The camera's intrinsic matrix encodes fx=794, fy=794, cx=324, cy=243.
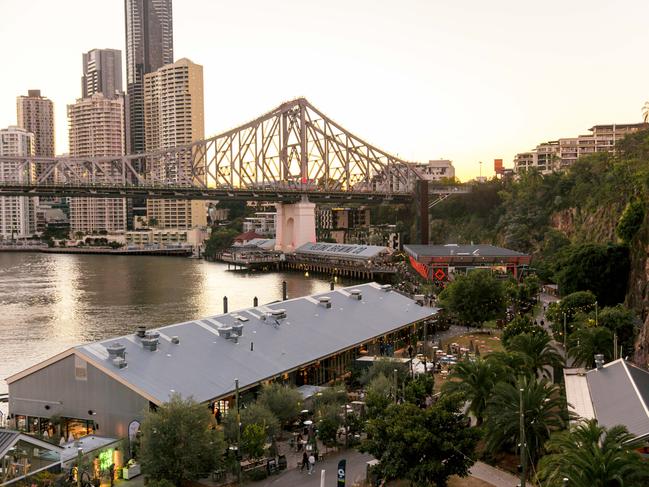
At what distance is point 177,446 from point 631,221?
28.8 m

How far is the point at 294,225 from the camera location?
9781 centimetres

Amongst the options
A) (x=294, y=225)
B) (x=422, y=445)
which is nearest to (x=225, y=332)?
(x=422, y=445)

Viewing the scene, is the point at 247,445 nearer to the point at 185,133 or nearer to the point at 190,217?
the point at 190,217

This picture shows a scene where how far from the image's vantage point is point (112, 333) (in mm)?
40062

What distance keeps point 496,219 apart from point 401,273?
2744 cm

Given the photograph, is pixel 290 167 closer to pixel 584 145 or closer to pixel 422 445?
pixel 584 145

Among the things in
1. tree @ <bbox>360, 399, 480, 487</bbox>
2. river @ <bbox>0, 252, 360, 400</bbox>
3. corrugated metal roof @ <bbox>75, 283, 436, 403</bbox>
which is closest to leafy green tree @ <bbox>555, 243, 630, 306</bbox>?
corrugated metal roof @ <bbox>75, 283, 436, 403</bbox>

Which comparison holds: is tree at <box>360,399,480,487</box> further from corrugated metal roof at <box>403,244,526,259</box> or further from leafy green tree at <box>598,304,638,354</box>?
corrugated metal roof at <box>403,244,526,259</box>

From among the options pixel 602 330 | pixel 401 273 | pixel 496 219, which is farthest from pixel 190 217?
pixel 602 330

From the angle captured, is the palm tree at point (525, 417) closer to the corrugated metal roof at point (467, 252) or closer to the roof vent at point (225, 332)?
the roof vent at point (225, 332)

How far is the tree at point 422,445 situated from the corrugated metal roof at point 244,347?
5.47 m

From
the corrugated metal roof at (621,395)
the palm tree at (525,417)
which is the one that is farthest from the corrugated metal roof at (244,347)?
the corrugated metal roof at (621,395)

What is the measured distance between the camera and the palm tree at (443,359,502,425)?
19.2m

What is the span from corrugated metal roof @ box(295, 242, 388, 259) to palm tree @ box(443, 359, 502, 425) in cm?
5710
